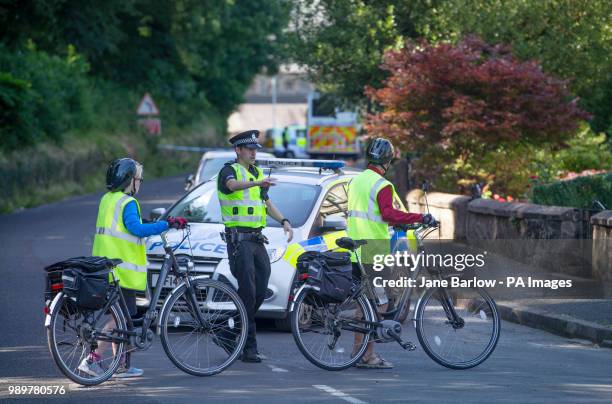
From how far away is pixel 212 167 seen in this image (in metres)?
23.3

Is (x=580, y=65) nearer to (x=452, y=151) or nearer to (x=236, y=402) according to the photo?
(x=452, y=151)

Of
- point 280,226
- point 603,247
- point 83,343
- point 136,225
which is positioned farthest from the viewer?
point 603,247

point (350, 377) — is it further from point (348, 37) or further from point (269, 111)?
point (269, 111)

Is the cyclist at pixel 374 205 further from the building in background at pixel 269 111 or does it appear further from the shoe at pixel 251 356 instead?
the building in background at pixel 269 111

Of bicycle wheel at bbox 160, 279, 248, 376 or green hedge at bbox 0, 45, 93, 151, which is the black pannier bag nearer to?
bicycle wheel at bbox 160, 279, 248, 376

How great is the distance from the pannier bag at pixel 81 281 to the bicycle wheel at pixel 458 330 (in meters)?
2.54

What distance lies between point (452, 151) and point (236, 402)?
13948 mm

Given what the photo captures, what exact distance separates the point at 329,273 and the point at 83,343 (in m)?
1.96

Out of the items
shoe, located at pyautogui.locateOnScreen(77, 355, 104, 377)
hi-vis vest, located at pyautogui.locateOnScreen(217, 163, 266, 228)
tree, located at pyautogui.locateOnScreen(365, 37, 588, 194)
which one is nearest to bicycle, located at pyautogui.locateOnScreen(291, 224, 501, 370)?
Answer: hi-vis vest, located at pyautogui.locateOnScreen(217, 163, 266, 228)

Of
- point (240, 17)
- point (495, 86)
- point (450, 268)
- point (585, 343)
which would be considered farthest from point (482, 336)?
point (240, 17)

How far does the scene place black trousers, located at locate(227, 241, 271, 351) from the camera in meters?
10.8

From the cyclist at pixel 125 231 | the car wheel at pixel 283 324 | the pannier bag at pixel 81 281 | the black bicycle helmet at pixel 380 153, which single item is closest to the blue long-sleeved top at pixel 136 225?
the cyclist at pixel 125 231

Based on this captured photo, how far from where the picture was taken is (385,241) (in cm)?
1085

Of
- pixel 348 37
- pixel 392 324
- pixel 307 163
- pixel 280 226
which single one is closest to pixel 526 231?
pixel 307 163
